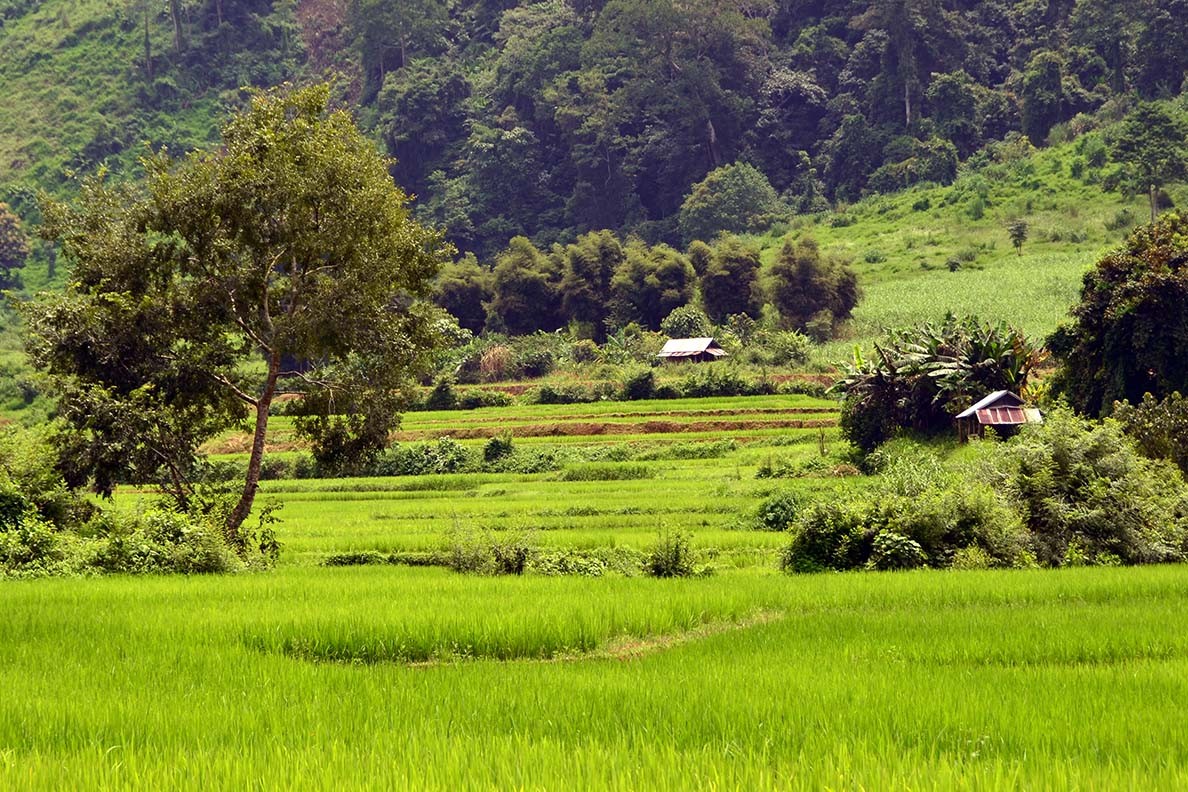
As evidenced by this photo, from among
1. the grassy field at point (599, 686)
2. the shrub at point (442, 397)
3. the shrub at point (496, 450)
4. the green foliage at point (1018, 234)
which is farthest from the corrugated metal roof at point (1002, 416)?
the green foliage at point (1018, 234)

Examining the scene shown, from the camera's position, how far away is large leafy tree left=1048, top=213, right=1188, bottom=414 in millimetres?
34312

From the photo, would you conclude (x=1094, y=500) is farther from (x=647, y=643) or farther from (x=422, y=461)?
(x=422, y=461)

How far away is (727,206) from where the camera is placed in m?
114

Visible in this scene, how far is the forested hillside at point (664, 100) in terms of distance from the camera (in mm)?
114688

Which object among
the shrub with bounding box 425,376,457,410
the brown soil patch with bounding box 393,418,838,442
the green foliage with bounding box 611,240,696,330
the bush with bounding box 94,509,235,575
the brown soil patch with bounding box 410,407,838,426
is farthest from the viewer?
the green foliage with bounding box 611,240,696,330

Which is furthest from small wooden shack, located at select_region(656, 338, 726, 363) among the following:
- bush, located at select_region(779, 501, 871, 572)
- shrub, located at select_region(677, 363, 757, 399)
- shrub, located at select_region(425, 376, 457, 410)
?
bush, located at select_region(779, 501, 871, 572)

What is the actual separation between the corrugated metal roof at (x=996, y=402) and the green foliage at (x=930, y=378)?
3.89 ft

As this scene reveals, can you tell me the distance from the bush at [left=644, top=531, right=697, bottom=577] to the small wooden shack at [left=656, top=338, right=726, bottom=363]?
53.0 m

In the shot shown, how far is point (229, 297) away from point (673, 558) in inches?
394

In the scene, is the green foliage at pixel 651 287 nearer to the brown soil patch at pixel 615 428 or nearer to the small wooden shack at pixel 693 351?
the small wooden shack at pixel 693 351

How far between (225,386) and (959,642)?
16.7 meters

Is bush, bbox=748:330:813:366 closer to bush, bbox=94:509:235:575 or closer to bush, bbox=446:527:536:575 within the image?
bush, bbox=446:527:536:575

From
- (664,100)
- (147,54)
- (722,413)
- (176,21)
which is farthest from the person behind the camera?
(176,21)

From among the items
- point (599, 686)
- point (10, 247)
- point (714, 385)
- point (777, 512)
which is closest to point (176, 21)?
point (10, 247)
